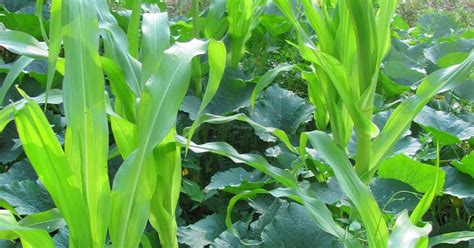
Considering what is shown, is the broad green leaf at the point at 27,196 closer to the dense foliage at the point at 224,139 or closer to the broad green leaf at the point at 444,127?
the dense foliage at the point at 224,139

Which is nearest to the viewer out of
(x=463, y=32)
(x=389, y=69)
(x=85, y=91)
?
(x=85, y=91)

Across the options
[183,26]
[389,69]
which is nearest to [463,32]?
[389,69]

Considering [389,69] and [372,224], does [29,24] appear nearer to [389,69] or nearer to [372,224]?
[389,69]

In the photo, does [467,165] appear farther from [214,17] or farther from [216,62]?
[214,17]

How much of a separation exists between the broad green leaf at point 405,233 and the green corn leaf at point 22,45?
77 centimetres

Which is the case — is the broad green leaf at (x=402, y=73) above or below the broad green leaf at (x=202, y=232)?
above

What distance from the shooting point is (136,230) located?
3.43ft

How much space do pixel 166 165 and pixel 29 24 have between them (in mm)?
1463

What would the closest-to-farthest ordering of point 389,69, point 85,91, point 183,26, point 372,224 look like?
point 85,91 → point 372,224 → point 389,69 → point 183,26

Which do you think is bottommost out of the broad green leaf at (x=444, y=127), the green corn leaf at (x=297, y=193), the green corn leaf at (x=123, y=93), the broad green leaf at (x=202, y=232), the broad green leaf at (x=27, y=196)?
the broad green leaf at (x=202, y=232)

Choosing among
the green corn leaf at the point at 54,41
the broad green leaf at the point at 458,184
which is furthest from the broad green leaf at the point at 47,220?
the broad green leaf at the point at 458,184

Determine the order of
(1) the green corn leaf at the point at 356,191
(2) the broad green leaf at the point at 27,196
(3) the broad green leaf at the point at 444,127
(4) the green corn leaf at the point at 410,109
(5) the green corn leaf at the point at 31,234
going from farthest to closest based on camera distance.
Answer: (3) the broad green leaf at the point at 444,127 → (2) the broad green leaf at the point at 27,196 → (4) the green corn leaf at the point at 410,109 → (1) the green corn leaf at the point at 356,191 → (5) the green corn leaf at the point at 31,234

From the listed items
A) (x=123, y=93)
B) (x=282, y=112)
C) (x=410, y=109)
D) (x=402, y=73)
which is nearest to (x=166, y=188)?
(x=123, y=93)

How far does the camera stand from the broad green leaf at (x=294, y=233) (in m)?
1.22
